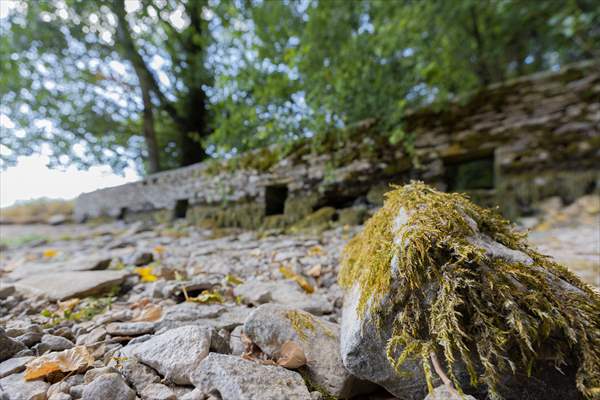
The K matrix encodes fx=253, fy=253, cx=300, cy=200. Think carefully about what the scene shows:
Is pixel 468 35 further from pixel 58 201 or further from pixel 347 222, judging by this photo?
pixel 58 201

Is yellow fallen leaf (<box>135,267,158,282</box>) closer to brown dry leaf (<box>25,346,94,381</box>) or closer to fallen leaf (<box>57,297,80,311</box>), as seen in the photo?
fallen leaf (<box>57,297,80,311</box>)

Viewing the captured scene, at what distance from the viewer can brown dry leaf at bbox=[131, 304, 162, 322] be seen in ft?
3.70

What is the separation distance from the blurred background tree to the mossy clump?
2742 millimetres

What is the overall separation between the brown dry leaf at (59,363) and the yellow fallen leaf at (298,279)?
40.5 inches

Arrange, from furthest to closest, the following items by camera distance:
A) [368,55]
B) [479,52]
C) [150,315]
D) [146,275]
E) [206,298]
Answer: [479,52]
[368,55]
[146,275]
[206,298]
[150,315]

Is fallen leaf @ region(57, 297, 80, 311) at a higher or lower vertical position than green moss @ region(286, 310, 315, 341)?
higher

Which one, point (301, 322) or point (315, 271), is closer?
point (301, 322)

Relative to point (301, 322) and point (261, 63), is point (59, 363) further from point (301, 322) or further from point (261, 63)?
point (261, 63)

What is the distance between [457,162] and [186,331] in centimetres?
388

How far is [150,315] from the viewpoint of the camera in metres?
1.15

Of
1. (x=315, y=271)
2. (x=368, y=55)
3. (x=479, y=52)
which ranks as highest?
(x=479, y=52)

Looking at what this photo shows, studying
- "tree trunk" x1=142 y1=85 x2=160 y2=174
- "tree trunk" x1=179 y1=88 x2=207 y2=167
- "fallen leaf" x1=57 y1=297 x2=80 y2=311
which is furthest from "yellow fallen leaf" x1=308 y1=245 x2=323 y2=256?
"tree trunk" x1=179 y1=88 x2=207 y2=167

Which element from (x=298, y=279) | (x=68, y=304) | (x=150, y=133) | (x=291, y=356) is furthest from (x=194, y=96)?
(x=291, y=356)

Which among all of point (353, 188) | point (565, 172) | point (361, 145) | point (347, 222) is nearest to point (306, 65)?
point (361, 145)
